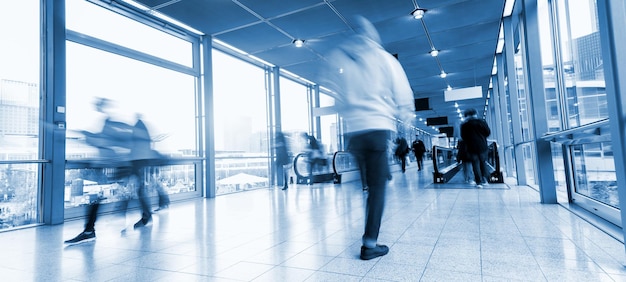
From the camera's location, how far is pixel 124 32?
17.8ft

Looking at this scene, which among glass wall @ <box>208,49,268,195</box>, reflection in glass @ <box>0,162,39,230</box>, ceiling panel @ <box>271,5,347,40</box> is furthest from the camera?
glass wall @ <box>208,49,268,195</box>

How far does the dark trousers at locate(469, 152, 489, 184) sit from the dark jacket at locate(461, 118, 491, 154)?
0.08m

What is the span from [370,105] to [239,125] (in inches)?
240

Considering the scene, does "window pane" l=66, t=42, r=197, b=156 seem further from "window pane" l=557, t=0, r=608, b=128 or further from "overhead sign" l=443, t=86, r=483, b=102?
"overhead sign" l=443, t=86, r=483, b=102

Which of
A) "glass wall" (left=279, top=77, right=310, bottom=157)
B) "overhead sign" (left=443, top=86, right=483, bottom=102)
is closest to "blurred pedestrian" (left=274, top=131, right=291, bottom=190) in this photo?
"glass wall" (left=279, top=77, right=310, bottom=157)

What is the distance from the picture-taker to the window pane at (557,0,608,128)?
3.04 metres

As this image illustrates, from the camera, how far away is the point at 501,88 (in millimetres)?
8961

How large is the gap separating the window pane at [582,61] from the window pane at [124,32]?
6.16 meters

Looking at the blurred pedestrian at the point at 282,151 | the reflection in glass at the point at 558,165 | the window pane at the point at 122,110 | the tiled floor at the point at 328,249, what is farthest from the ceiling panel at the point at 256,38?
the reflection in glass at the point at 558,165

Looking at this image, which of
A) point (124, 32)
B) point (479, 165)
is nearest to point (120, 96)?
point (124, 32)

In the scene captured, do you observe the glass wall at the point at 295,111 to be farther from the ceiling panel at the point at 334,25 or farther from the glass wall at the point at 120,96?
the glass wall at the point at 120,96

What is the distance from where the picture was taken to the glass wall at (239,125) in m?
7.26

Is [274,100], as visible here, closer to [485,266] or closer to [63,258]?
[63,258]

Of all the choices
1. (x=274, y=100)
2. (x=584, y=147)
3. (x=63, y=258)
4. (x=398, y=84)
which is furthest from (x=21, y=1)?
(x=584, y=147)
